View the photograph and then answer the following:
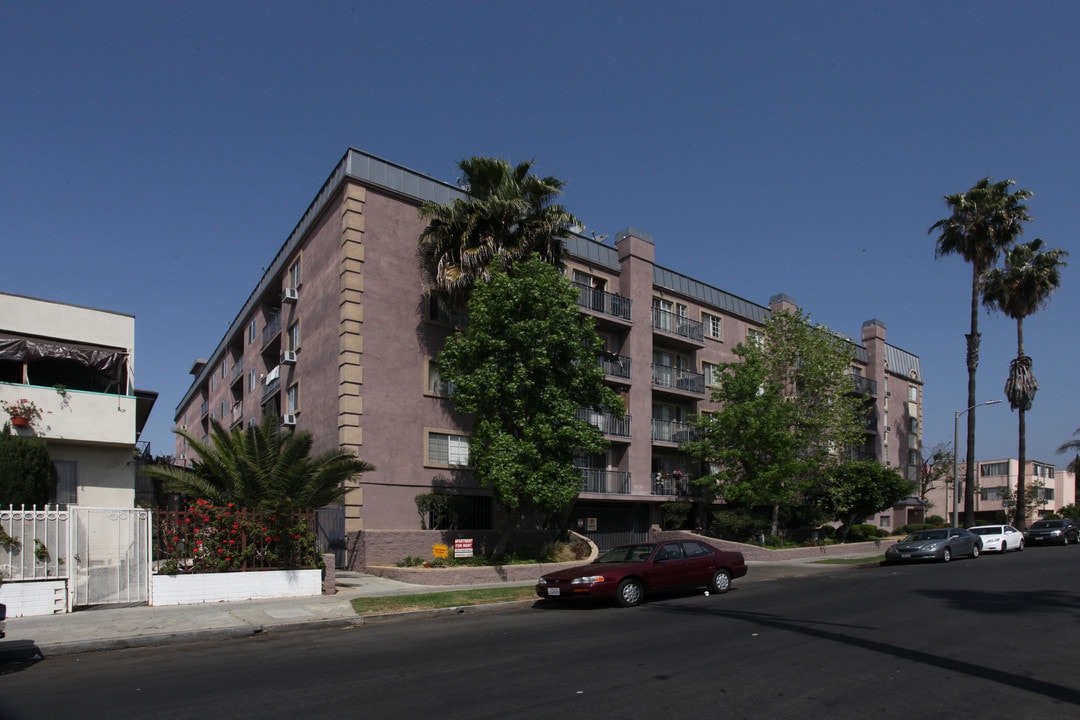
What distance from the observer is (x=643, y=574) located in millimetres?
16312

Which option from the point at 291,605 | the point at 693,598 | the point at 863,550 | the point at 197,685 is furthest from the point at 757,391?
the point at 197,685

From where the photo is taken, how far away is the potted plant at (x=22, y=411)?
59.4 ft

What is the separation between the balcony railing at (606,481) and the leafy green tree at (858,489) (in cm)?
981

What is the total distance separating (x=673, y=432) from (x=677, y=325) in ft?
15.3

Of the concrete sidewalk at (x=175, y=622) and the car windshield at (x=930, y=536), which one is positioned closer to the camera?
the concrete sidewalk at (x=175, y=622)

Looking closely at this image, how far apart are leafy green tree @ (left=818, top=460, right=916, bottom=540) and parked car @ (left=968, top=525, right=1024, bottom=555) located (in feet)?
11.2

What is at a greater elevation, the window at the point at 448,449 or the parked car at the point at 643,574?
the window at the point at 448,449

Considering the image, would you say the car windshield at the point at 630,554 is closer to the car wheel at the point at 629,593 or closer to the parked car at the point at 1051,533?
the car wheel at the point at 629,593

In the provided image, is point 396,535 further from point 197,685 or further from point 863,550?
point 863,550

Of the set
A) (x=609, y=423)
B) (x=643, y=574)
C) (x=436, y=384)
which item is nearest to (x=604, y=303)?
(x=609, y=423)

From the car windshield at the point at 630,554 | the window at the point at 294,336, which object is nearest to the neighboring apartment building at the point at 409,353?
the window at the point at 294,336

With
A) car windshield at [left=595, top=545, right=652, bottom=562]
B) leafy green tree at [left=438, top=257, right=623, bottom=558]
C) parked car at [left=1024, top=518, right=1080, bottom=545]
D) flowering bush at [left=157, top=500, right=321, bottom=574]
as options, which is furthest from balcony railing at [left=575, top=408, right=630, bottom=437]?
parked car at [left=1024, top=518, right=1080, bottom=545]

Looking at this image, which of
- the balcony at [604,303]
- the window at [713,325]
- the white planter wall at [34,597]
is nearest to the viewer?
the white planter wall at [34,597]

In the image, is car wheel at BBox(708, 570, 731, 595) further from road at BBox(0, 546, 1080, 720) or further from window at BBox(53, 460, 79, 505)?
window at BBox(53, 460, 79, 505)
